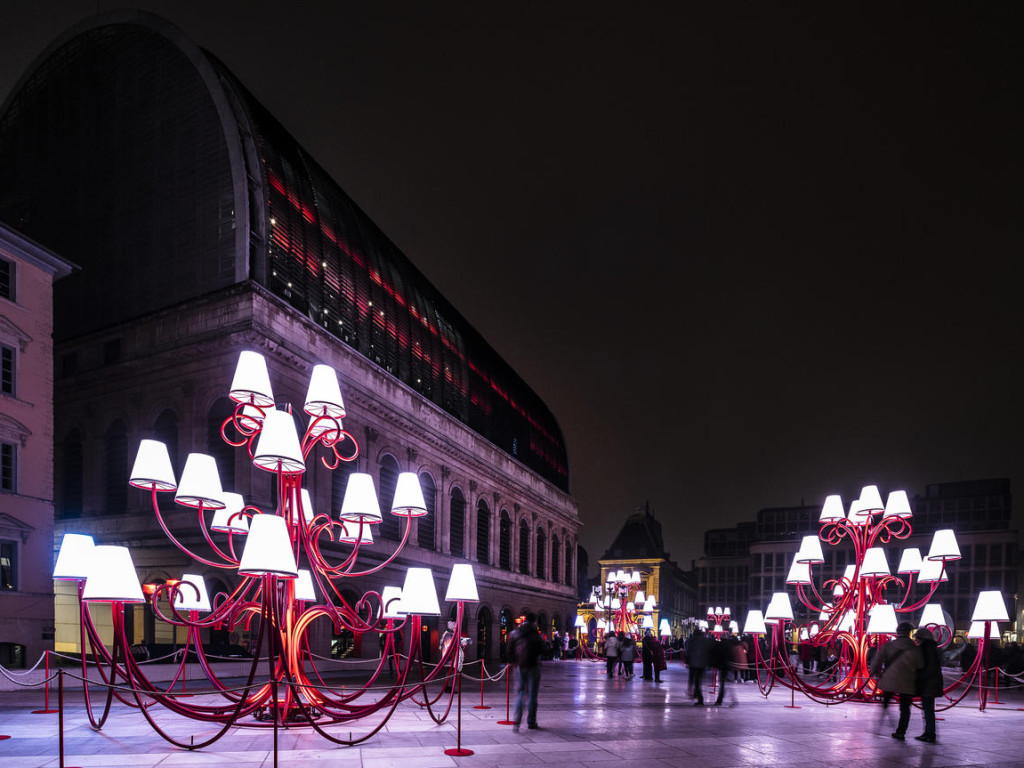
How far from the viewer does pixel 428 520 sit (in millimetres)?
41969

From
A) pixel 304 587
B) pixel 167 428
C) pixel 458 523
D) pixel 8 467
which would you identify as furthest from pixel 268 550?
pixel 458 523

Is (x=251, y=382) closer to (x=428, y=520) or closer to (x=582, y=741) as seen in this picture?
(x=582, y=741)

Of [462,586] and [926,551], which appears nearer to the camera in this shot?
[462,586]

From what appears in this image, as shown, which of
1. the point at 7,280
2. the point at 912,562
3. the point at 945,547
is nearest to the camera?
the point at 945,547

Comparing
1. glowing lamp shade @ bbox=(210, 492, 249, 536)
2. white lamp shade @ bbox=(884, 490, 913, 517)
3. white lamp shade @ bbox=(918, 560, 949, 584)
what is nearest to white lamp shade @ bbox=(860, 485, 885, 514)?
white lamp shade @ bbox=(884, 490, 913, 517)

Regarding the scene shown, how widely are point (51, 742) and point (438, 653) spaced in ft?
108

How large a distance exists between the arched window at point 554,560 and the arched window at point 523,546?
687 cm

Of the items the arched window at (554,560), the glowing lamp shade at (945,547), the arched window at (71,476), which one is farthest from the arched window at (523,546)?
the glowing lamp shade at (945,547)

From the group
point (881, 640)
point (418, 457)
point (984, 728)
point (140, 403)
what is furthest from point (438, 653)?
point (984, 728)

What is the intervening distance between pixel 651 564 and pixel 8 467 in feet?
321

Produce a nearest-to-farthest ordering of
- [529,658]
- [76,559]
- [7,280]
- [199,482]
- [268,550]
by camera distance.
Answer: [268,550] → [199,482] → [76,559] → [529,658] → [7,280]

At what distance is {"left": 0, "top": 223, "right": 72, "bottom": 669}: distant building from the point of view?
23.1 metres

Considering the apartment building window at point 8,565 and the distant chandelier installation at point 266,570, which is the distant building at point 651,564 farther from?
the distant chandelier installation at point 266,570

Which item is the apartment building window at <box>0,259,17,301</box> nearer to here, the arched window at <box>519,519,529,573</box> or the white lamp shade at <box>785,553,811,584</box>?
the white lamp shade at <box>785,553,811,584</box>
